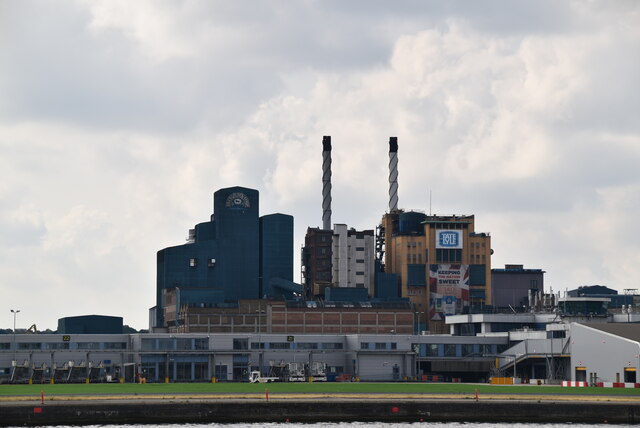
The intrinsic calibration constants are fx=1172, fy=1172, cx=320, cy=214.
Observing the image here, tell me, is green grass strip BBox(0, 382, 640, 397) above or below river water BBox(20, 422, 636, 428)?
above

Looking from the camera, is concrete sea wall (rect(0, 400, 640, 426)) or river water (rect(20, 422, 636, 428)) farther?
concrete sea wall (rect(0, 400, 640, 426))

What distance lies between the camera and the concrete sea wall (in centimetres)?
11212

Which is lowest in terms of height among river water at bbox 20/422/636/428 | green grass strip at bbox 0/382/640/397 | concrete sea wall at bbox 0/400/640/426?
river water at bbox 20/422/636/428

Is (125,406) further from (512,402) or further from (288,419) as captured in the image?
(512,402)

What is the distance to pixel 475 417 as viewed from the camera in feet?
384

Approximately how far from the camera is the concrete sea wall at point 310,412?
368 ft

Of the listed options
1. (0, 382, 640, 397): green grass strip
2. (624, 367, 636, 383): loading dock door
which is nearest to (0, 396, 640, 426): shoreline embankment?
(0, 382, 640, 397): green grass strip

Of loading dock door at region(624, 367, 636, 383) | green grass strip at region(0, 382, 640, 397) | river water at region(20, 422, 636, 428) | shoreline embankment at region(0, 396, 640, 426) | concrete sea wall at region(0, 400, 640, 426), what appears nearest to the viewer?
river water at region(20, 422, 636, 428)

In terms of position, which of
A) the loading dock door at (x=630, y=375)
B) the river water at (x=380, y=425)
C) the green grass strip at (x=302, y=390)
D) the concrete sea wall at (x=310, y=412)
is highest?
the loading dock door at (x=630, y=375)

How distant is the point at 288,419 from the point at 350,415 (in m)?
6.18

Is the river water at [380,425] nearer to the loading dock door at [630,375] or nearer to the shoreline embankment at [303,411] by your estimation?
Result: the shoreline embankment at [303,411]

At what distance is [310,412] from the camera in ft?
380

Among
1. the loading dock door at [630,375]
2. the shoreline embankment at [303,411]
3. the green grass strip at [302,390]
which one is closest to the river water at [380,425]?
the shoreline embankment at [303,411]

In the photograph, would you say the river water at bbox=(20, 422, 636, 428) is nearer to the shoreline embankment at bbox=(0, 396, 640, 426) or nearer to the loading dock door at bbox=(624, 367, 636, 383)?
the shoreline embankment at bbox=(0, 396, 640, 426)
